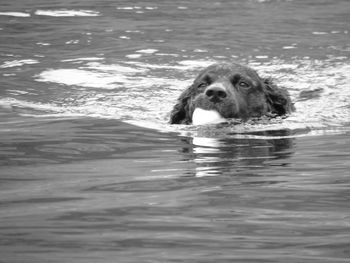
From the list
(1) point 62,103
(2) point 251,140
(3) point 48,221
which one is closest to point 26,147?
(2) point 251,140

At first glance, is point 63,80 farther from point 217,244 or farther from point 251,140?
point 217,244

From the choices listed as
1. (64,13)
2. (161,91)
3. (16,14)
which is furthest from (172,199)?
(16,14)

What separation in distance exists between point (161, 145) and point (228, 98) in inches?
62.8

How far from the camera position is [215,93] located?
8586 mm

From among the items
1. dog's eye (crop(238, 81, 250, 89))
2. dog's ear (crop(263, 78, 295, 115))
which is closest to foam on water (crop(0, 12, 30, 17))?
dog's ear (crop(263, 78, 295, 115))

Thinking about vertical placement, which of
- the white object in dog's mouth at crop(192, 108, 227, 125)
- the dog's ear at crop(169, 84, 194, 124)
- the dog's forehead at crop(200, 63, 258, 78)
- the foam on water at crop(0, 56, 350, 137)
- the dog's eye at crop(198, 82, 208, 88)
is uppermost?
the dog's forehead at crop(200, 63, 258, 78)

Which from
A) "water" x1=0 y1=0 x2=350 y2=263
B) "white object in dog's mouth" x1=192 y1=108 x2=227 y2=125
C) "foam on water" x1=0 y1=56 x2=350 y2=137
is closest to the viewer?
"water" x1=0 y1=0 x2=350 y2=263

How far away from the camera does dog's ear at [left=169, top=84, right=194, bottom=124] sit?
9367 mm

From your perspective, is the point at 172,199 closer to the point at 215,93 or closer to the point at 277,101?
the point at 215,93

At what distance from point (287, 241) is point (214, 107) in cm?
485

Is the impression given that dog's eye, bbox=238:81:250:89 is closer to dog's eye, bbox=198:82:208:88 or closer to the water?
dog's eye, bbox=198:82:208:88

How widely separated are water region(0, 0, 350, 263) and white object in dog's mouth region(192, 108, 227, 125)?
175 mm

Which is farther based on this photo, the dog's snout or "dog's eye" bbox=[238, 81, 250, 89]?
"dog's eye" bbox=[238, 81, 250, 89]

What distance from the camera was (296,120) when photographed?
30.1 feet
